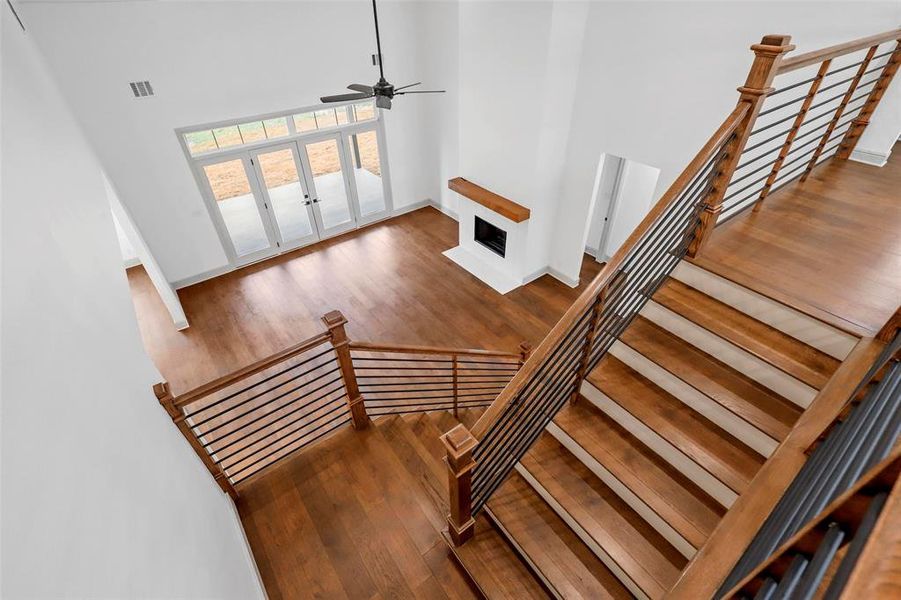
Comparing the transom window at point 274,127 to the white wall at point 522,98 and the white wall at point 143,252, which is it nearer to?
the white wall at point 143,252

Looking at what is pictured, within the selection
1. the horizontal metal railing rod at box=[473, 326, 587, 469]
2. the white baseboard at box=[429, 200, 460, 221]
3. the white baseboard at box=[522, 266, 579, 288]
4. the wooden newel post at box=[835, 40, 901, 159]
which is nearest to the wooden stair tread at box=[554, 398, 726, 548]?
the horizontal metal railing rod at box=[473, 326, 587, 469]

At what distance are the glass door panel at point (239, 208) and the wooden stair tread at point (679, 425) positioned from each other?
614 centimetres

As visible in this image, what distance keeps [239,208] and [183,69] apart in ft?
7.80

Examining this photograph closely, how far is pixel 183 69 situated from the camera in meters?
5.35

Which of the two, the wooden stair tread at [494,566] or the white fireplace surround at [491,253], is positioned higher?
the wooden stair tread at [494,566]

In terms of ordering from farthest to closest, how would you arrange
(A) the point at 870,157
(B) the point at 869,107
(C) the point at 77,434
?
1. (A) the point at 870,157
2. (B) the point at 869,107
3. (C) the point at 77,434

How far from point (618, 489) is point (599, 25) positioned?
4898 millimetres

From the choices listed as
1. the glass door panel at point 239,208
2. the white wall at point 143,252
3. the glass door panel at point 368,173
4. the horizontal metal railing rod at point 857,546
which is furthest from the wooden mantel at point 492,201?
the horizontal metal railing rod at point 857,546

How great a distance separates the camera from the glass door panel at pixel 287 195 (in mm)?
6699

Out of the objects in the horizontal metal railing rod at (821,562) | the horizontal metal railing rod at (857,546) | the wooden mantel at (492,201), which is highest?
the horizontal metal railing rod at (857,546)

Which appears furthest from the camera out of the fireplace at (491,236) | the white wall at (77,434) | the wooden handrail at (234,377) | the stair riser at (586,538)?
the fireplace at (491,236)

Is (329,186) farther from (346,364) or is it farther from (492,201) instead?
(346,364)

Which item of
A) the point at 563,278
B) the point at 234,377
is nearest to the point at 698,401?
the point at 234,377

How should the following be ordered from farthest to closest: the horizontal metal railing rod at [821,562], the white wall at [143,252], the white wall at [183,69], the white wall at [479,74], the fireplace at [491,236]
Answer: the fireplace at [491,236] < the white wall at [143,252] < the white wall at [183,69] < the white wall at [479,74] < the horizontal metal railing rod at [821,562]
